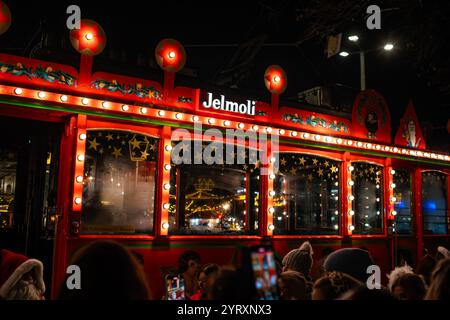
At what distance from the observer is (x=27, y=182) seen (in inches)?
298

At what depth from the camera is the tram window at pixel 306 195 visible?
8.82 m

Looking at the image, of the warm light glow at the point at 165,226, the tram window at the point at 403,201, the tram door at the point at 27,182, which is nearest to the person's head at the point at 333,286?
the warm light glow at the point at 165,226

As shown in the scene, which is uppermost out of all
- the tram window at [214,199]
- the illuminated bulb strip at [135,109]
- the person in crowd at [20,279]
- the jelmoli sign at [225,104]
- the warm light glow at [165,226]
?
the jelmoli sign at [225,104]

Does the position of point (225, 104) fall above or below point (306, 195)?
above

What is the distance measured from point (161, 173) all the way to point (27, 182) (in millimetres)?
2398

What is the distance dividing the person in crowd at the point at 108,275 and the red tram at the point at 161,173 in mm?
4501

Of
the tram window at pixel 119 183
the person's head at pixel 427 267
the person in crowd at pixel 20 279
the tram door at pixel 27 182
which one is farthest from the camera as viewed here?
the tram door at pixel 27 182

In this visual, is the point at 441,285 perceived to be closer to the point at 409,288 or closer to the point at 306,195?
the point at 409,288

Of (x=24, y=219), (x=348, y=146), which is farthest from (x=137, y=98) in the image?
(x=348, y=146)

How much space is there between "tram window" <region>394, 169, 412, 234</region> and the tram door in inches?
310

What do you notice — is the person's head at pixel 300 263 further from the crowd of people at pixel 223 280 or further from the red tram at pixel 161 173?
the red tram at pixel 161 173

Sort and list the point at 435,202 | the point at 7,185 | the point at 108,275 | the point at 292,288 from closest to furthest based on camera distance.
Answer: the point at 108,275
the point at 292,288
the point at 7,185
the point at 435,202

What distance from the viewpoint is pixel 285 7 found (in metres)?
12.2

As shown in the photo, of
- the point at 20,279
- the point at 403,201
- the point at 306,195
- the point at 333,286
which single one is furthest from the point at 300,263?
the point at 403,201
